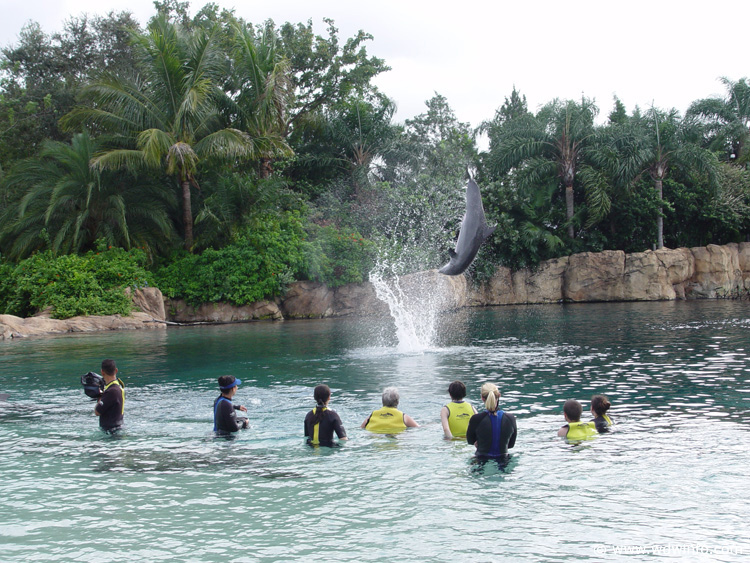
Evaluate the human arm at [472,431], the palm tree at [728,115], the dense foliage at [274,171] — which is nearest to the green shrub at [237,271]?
the dense foliage at [274,171]

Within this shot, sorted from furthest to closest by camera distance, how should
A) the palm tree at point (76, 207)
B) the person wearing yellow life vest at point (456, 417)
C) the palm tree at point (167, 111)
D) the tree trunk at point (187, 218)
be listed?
the tree trunk at point (187, 218) → the palm tree at point (76, 207) → the palm tree at point (167, 111) → the person wearing yellow life vest at point (456, 417)

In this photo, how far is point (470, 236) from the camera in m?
13.0

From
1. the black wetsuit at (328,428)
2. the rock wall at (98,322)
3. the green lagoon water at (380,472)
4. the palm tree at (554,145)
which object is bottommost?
the green lagoon water at (380,472)

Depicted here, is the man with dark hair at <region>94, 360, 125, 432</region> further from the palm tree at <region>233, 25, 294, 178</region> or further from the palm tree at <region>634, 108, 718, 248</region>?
the palm tree at <region>634, 108, 718, 248</region>

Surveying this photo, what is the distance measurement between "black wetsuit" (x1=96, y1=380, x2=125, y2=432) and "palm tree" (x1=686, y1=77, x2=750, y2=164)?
37376 mm

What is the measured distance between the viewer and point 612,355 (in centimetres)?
1576

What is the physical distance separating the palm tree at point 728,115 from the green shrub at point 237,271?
2401cm

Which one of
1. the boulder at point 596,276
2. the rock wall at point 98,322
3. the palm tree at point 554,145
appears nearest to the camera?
the rock wall at point 98,322

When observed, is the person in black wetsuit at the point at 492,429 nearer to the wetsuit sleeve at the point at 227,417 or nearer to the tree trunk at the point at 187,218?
the wetsuit sleeve at the point at 227,417

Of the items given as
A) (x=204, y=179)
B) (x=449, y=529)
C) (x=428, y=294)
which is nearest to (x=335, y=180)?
(x=204, y=179)

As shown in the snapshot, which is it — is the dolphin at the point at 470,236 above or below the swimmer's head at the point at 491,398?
above

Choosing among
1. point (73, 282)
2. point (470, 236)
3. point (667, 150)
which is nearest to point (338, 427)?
point (470, 236)

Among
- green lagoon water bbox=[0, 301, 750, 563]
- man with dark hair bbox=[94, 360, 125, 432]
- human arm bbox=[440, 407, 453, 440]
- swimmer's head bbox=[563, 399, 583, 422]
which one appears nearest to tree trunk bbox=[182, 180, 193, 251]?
green lagoon water bbox=[0, 301, 750, 563]

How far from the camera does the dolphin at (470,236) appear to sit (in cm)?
1286
